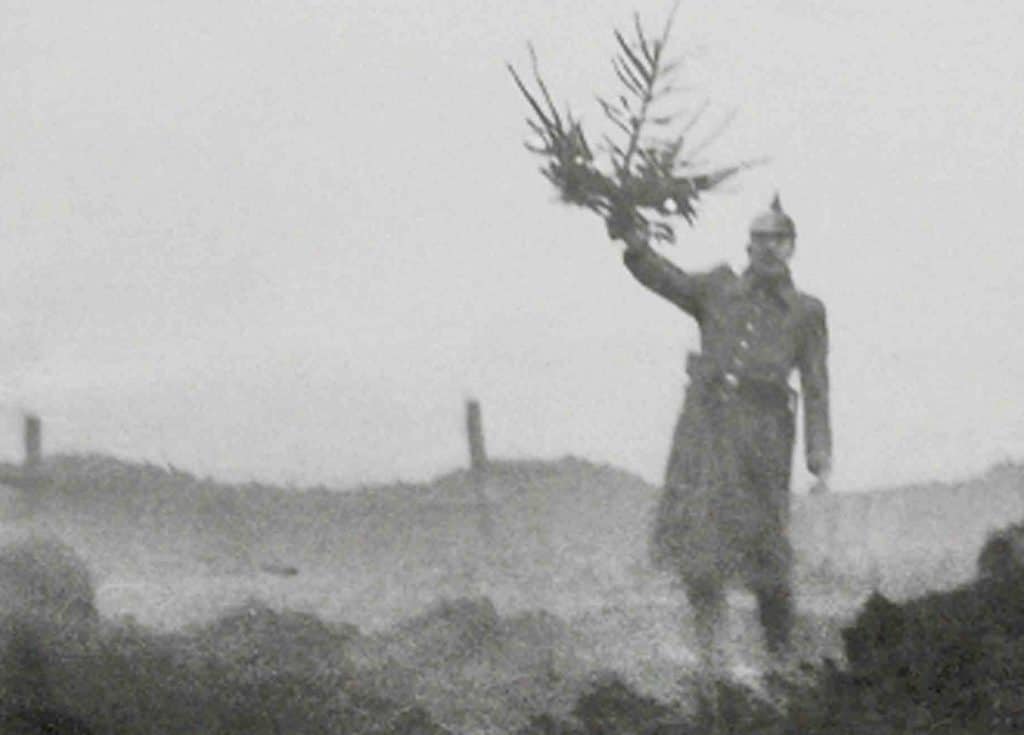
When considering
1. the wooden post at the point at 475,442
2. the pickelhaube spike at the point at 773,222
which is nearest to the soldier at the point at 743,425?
the pickelhaube spike at the point at 773,222

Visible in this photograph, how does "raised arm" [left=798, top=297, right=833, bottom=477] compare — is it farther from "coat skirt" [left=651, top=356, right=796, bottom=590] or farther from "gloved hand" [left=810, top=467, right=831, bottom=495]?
"coat skirt" [left=651, top=356, right=796, bottom=590]

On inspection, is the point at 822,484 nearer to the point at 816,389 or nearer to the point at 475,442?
the point at 816,389

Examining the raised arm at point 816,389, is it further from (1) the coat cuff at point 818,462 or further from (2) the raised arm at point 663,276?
(2) the raised arm at point 663,276

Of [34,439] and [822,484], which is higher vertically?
[34,439]

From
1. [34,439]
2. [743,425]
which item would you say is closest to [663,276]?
[743,425]

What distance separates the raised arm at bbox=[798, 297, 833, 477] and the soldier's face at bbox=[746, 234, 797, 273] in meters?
0.36

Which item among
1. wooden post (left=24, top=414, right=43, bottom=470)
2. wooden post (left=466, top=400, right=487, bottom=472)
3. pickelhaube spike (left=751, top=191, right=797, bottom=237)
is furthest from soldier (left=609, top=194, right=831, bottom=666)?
wooden post (left=24, top=414, right=43, bottom=470)

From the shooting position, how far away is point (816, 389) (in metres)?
11.0

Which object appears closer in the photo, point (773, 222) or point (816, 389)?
point (773, 222)

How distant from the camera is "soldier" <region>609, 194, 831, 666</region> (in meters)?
10.8

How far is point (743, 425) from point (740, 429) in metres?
0.03

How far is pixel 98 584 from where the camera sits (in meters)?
11.3

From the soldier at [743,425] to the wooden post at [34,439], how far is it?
4.10 meters

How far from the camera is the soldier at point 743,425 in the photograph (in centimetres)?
1075
